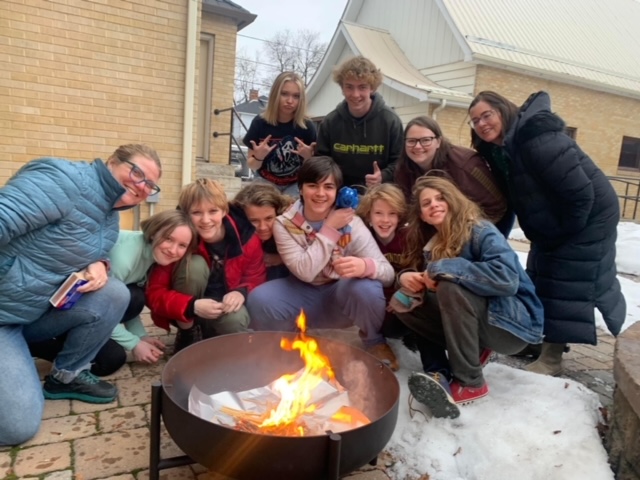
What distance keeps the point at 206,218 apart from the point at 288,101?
140 centimetres

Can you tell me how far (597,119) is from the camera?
12219 mm

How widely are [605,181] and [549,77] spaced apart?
982cm

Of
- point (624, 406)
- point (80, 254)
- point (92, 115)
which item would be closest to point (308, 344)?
point (80, 254)

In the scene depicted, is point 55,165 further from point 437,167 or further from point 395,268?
point 437,167

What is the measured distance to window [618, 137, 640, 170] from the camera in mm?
13297

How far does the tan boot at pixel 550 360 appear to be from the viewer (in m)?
2.93

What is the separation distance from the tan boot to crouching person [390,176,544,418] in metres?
0.53

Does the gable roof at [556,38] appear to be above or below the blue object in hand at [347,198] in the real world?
above

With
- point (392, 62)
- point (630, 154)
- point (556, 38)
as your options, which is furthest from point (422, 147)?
point (630, 154)

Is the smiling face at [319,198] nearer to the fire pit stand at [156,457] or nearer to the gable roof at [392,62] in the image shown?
the fire pit stand at [156,457]

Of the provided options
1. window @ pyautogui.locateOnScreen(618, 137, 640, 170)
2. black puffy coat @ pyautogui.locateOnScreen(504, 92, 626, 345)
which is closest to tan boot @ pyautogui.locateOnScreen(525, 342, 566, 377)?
black puffy coat @ pyautogui.locateOnScreen(504, 92, 626, 345)

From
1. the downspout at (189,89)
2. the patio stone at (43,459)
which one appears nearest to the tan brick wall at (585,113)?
the downspout at (189,89)

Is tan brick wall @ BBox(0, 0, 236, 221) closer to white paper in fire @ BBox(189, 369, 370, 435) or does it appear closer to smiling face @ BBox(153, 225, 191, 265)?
smiling face @ BBox(153, 225, 191, 265)

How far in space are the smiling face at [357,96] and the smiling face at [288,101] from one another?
0.41m
